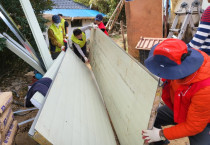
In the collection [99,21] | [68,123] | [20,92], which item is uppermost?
[99,21]

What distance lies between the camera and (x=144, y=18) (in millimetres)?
6094

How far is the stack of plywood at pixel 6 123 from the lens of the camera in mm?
1733

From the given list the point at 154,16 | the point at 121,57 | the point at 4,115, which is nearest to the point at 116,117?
the point at 121,57

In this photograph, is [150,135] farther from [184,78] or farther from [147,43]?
[147,43]

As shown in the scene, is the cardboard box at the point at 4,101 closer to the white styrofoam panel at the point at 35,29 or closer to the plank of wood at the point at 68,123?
the plank of wood at the point at 68,123

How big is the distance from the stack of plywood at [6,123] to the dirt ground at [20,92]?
2.94 feet

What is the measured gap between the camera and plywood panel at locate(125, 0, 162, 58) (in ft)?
19.3

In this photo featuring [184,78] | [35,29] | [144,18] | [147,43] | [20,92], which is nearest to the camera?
[184,78]

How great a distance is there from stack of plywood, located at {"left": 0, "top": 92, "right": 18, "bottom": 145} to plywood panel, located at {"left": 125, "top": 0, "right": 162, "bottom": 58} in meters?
5.22

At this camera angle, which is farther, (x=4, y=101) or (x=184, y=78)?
(x=4, y=101)

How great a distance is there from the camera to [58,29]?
16.2ft

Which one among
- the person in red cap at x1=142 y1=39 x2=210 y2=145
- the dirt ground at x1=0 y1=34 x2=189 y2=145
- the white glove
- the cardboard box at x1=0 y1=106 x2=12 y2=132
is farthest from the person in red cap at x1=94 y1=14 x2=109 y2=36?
the white glove

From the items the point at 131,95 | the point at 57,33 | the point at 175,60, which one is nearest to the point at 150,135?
the point at 131,95

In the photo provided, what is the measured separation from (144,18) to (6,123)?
552 cm
